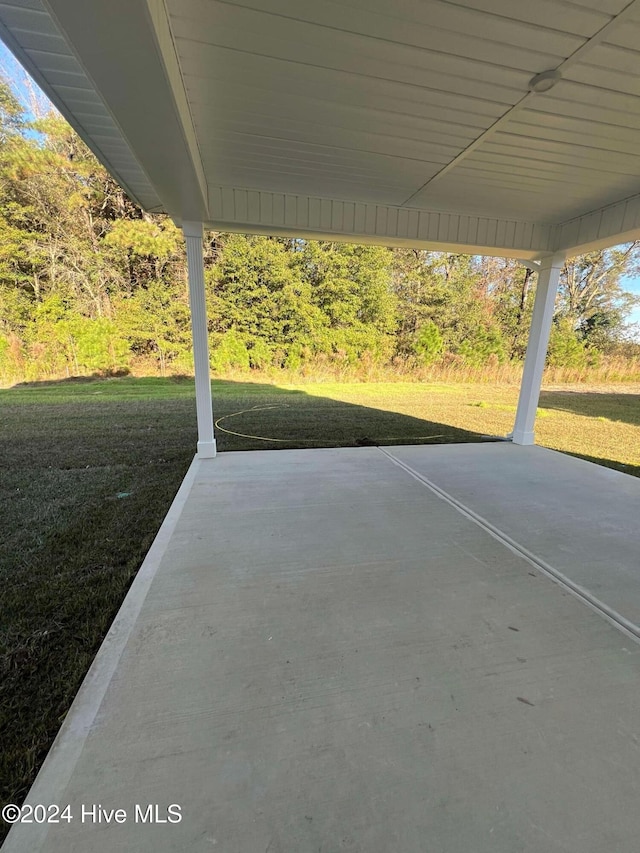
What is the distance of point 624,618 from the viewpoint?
5.01ft

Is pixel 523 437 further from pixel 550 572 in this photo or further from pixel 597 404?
pixel 597 404

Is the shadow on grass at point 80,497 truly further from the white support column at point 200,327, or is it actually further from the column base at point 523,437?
the column base at point 523,437

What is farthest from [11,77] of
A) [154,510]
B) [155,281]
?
[154,510]

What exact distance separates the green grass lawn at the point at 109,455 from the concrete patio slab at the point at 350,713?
14 cm

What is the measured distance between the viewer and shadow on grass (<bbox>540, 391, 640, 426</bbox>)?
21.1 ft

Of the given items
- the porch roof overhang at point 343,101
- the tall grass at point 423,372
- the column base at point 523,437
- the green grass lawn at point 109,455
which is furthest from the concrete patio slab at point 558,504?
the tall grass at point 423,372

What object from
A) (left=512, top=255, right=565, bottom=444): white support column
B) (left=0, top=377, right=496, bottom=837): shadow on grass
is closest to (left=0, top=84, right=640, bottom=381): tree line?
(left=0, top=377, right=496, bottom=837): shadow on grass

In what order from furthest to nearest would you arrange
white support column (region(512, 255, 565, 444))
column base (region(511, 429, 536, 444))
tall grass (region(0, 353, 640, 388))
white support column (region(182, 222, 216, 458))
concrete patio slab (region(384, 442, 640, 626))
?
tall grass (region(0, 353, 640, 388)) < column base (region(511, 429, 536, 444)) < white support column (region(512, 255, 565, 444)) < white support column (region(182, 222, 216, 458)) < concrete patio slab (region(384, 442, 640, 626))

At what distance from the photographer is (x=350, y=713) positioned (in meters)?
1.10

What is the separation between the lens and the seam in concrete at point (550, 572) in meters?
1.49

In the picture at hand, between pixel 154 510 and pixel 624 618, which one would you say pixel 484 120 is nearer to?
pixel 624 618

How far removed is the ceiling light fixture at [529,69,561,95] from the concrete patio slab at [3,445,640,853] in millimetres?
2242

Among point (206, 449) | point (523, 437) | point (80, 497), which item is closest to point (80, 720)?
point (80, 497)

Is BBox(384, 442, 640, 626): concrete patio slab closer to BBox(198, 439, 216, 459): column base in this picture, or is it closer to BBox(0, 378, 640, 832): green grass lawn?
BBox(0, 378, 640, 832): green grass lawn
